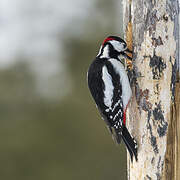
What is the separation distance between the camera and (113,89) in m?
3.24

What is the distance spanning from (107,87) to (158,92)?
1.43 feet

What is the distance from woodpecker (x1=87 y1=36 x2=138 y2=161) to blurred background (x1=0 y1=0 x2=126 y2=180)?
567 cm

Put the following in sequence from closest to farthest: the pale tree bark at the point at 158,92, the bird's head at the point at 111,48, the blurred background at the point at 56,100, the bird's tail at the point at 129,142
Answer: the pale tree bark at the point at 158,92, the bird's tail at the point at 129,142, the bird's head at the point at 111,48, the blurred background at the point at 56,100

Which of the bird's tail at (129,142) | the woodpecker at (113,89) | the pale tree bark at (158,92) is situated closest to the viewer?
the pale tree bark at (158,92)

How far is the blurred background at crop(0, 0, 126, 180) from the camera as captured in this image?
9.03 m

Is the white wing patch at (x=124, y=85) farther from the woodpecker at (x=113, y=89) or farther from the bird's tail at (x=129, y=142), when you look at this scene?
the bird's tail at (x=129, y=142)

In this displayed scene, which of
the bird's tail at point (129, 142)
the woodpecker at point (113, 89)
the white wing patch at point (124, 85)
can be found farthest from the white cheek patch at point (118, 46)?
the bird's tail at point (129, 142)

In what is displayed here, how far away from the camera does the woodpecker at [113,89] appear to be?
3102 millimetres

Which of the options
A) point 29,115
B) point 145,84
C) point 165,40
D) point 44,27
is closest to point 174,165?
point 145,84

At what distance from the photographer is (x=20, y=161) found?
8.94 meters

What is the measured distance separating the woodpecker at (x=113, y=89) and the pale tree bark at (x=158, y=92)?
13cm

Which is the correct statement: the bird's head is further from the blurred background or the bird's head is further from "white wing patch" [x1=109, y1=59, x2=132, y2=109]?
the blurred background

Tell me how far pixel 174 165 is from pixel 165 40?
76 centimetres

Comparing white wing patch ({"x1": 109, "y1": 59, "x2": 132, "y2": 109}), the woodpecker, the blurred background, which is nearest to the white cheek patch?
the woodpecker
